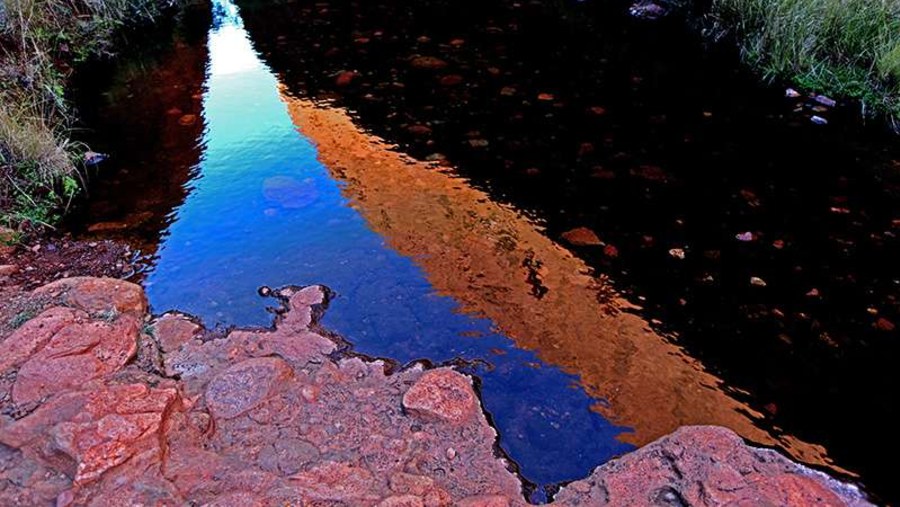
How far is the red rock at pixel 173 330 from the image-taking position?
8.38 feet

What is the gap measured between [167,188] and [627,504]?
3.03 meters

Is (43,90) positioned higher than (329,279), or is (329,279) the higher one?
(43,90)

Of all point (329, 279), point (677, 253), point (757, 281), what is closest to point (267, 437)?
point (329, 279)

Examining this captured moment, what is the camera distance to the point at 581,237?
3246mm

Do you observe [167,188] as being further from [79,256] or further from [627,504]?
[627,504]

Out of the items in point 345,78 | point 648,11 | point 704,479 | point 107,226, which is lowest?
point 107,226

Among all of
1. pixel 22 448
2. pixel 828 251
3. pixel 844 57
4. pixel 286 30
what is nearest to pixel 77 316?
pixel 22 448

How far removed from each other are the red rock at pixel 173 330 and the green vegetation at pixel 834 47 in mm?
4350

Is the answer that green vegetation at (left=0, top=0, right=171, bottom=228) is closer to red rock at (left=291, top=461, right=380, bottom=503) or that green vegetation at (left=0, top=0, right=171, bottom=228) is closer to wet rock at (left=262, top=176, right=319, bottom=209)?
wet rock at (left=262, top=176, right=319, bottom=209)

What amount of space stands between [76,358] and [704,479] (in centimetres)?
213

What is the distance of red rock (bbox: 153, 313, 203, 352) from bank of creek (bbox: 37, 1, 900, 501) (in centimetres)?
8

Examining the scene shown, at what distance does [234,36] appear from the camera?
6.20 meters

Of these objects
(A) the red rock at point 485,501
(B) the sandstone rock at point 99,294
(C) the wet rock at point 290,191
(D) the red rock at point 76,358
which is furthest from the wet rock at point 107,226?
(A) the red rock at point 485,501

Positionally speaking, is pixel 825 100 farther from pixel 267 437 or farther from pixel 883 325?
pixel 267 437
